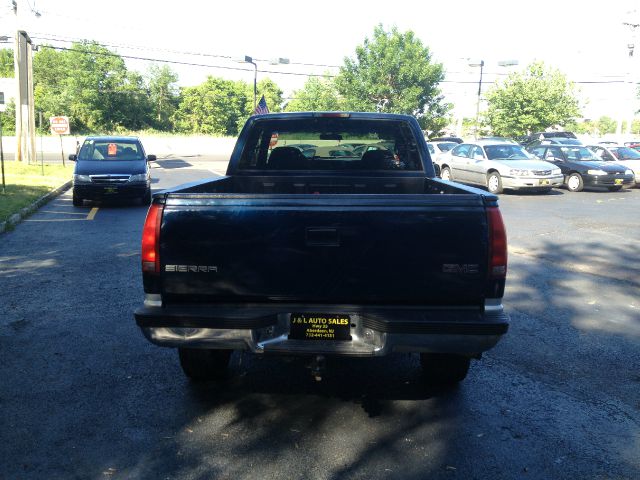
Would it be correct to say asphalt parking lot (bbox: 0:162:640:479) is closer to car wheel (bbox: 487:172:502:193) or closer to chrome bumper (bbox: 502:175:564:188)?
chrome bumper (bbox: 502:175:564:188)

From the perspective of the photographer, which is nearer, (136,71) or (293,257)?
(293,257)

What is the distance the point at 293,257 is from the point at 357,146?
3.16 meters

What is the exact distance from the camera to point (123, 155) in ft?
54.6

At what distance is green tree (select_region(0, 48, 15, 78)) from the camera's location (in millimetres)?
82812

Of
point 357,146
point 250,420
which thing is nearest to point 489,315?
point 250,420

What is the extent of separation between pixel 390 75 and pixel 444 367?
177ft

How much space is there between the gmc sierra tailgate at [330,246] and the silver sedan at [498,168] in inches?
670

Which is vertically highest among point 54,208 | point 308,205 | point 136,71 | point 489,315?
point 136,71

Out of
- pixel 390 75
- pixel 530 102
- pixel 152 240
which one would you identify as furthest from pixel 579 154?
pixel 390 75

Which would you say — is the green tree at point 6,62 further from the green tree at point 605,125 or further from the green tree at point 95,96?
the green tree at point 605,125

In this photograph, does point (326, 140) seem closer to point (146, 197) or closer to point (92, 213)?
point (92, 213)

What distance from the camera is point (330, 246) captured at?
3.45m

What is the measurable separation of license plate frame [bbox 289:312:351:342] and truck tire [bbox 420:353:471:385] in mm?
973

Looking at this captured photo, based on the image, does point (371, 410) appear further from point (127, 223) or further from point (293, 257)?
point (127, 223)
